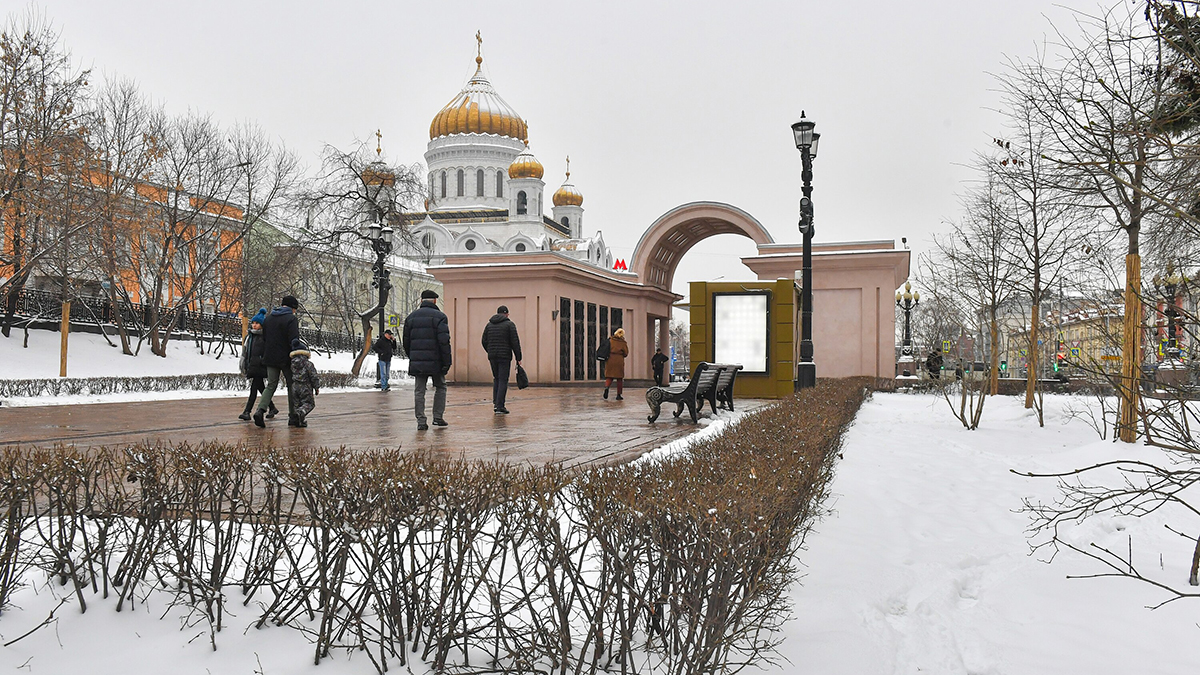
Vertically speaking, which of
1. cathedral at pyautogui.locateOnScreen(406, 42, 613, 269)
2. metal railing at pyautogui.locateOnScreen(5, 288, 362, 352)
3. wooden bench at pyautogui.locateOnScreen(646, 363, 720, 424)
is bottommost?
wooden bench at pyautogui.locateOnScreen(646, 363, 720, 424)

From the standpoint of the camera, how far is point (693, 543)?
9.94ft

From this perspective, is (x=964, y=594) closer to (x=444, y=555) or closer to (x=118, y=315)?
(x=444, y=555)

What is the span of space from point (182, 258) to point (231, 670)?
34278 mm

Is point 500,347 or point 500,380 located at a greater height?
point 500,347

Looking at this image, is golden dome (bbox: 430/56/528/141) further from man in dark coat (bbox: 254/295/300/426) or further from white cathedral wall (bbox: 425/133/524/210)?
man in dark coat (bbox: 254/295/300/426)

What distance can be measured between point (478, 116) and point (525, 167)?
6.13 meters

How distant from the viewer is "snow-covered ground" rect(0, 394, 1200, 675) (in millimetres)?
3434

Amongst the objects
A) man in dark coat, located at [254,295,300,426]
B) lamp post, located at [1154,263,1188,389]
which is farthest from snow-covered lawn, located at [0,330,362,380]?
lamp post, located at [1154,263,1188,389]

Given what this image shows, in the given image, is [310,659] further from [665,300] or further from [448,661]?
[665,300]

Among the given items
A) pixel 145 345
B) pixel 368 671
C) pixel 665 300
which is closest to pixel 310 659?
pixel 368 671

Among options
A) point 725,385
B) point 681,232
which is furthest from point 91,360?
point 725,385

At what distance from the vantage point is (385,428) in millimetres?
10727

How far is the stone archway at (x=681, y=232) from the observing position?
2752 cm

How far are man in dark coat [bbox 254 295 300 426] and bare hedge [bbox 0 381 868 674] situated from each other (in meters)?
6.58
